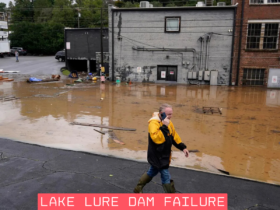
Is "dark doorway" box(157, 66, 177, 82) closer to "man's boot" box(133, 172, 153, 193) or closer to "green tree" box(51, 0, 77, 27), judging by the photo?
"man's boot" box(133, 172, 153, 193)

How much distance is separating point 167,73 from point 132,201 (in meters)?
23.3

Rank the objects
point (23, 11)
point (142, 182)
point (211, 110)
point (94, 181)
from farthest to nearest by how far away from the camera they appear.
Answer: point (23, 11) < point (211, 110) < point (94, 181) < point (142, 182)

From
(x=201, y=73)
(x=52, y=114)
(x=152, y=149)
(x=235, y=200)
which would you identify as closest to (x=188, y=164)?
(x=235, y=200)

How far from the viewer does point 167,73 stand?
90.2 ft

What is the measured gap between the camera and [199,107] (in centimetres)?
1504

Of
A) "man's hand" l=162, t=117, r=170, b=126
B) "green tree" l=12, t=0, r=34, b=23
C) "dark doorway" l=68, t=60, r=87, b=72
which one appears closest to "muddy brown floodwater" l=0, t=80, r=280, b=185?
"man's hand" l=162, t=117, r=170, b=126

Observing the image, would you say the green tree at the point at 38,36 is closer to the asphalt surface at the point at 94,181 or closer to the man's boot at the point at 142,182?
the asphalt surface at the point at 94,181

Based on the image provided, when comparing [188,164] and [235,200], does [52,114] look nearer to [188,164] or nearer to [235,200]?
[188,164]

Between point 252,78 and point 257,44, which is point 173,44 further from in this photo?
point 252,78

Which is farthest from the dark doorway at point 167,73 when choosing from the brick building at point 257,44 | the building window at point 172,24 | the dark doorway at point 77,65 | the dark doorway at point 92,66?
the dark doorway at point 77,65

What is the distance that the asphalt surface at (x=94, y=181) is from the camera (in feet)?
16.1

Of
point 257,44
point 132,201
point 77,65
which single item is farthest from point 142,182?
point 77,65

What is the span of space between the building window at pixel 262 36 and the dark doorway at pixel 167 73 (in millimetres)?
7337

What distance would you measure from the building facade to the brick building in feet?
2.60
